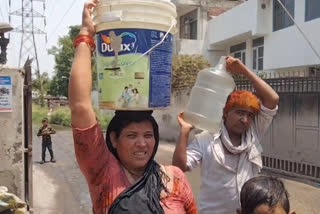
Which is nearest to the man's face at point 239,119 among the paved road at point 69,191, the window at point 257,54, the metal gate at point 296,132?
the paved road at point 69,191

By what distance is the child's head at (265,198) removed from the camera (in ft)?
5.36

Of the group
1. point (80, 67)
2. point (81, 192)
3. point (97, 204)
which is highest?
point (80, 67)

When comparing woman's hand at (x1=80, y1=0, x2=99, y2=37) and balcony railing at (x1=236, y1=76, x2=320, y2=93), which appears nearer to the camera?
woman's hand at (x1=80, y1=0, x2=99, y2=37)

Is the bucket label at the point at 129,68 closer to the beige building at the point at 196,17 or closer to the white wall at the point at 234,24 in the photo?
the white wall at the point at 234,24

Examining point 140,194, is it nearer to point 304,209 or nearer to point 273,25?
point 304,209

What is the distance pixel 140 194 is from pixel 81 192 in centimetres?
646

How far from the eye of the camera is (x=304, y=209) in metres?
6.06

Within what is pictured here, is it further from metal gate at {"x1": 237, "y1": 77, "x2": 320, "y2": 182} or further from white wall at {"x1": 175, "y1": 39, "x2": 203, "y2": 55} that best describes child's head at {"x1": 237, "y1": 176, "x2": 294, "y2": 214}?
white wall at {"x1": 175, "y1": 39, "x2": 203, "y2": 55}

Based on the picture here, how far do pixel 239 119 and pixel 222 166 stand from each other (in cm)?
30

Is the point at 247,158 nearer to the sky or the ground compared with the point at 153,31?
nearer to the ground

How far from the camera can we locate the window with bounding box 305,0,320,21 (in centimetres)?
1247

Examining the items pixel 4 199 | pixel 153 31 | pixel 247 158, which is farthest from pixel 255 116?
pixel 4 199

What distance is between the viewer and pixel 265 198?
64.8 inches

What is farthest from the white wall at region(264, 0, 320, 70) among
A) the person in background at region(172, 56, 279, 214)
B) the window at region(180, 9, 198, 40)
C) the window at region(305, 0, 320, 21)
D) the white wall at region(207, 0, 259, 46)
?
the person in background at region(172, 56, 279, 214)
